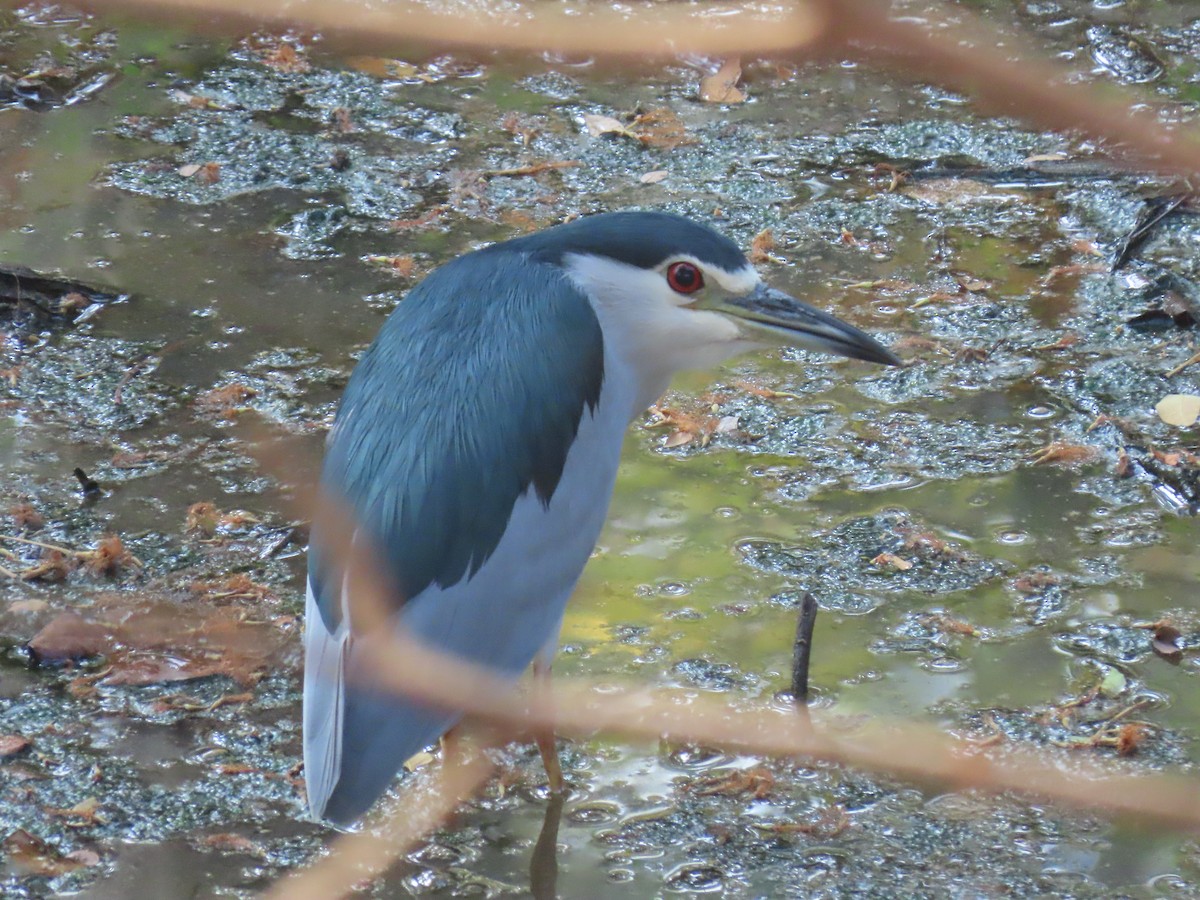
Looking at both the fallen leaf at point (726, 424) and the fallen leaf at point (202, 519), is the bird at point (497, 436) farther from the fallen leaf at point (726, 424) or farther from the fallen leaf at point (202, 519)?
the fallen leaf at point (202, 519)

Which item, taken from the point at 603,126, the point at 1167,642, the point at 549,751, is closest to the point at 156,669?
the point at 549,751

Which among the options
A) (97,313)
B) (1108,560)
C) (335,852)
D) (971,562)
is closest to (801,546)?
(971,562)

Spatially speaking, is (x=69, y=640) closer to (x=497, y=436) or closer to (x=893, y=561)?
(x=497, y=436)

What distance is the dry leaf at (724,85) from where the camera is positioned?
5426 mm

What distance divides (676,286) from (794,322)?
247mm

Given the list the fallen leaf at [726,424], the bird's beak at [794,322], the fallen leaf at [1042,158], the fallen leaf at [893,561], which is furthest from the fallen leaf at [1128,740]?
the fallen leaf at [1042,158]

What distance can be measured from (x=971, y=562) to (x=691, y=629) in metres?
0.69

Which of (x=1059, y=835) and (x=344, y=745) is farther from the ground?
(x=344, y=745)

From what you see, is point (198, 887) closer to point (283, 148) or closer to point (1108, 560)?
point (1108, 560)

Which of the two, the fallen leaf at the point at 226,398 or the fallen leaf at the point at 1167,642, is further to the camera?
the fallen leaf at the point at 226,398

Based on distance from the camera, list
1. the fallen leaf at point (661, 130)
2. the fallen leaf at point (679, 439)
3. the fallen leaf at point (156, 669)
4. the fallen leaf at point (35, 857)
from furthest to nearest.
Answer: the fallen leaf at point (661, 130)
the fallen leaf at point (679, 439)
the fallen leaf at point (156, 669)
the fallen leaf at point (35, 857)

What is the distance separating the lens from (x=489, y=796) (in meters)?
2.73

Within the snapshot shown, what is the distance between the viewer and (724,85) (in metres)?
5.45

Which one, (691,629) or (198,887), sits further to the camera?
(691,629)
